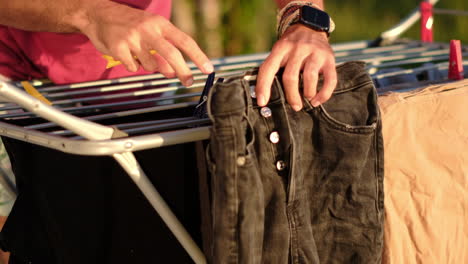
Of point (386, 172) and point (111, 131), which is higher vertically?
point (111, 131)

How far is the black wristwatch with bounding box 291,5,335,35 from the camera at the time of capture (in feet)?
4.27

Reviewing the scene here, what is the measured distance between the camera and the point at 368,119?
3.87ft

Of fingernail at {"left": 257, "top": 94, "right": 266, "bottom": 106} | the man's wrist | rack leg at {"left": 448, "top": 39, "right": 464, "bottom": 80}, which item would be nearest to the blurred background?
rack leg at {"left": 448, "top": 39, "right": 464, "bottom": 80}

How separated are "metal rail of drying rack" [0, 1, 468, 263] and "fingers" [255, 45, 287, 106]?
124mm

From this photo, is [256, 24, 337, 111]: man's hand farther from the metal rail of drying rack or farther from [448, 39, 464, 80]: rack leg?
[448, 39, 464, 80]: rack leg

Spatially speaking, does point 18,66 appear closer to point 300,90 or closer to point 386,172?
point 300,90

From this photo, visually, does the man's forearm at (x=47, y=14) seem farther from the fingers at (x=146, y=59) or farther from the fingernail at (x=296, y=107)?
the fingernail at (x=296, y=107)

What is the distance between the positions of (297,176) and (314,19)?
0.39 meters

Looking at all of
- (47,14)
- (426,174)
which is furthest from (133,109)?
(426,174)

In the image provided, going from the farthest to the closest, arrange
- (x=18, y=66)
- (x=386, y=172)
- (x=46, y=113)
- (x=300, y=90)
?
(x=18, y=66) → (x=386, y=172) → (x=300, y=90) → (x=46, y=113)

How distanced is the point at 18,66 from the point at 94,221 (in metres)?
0.74

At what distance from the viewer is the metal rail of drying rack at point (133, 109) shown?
3.38ft

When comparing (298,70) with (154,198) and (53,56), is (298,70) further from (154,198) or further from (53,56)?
(53,56)

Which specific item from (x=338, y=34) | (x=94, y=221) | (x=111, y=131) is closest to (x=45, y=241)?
(x=94, y=221)
